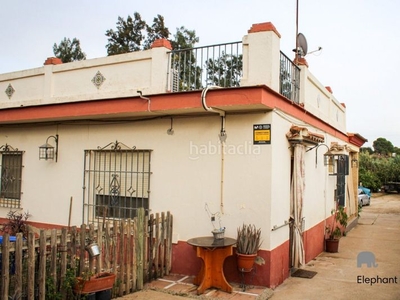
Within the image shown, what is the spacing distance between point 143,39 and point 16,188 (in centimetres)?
1875

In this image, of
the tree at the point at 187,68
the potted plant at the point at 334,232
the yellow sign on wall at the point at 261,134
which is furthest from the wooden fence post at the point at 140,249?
the potted plant at the point at 334,232

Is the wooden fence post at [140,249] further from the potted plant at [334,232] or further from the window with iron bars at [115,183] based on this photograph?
the potted plant at [334,232]

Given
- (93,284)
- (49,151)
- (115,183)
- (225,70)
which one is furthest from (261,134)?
(49,151)

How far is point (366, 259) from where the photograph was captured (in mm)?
8992

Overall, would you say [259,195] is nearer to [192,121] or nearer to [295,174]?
[295,174]

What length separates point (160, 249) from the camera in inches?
264

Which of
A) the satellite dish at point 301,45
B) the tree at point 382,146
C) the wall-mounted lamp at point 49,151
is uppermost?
the tree at point 382,146

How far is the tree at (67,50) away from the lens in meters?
25.9

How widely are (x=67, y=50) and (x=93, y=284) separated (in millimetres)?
24249

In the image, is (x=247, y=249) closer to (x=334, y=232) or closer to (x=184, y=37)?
(x=334, y=232)

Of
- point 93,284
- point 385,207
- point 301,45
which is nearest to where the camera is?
point 93,284

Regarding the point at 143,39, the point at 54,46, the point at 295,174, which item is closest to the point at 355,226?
the point at 295,174

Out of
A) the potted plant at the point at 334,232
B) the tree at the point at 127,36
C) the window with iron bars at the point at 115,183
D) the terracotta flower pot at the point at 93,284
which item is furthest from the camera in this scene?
the tree at the point at 127,36

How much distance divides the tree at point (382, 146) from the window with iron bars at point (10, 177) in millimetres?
79251
